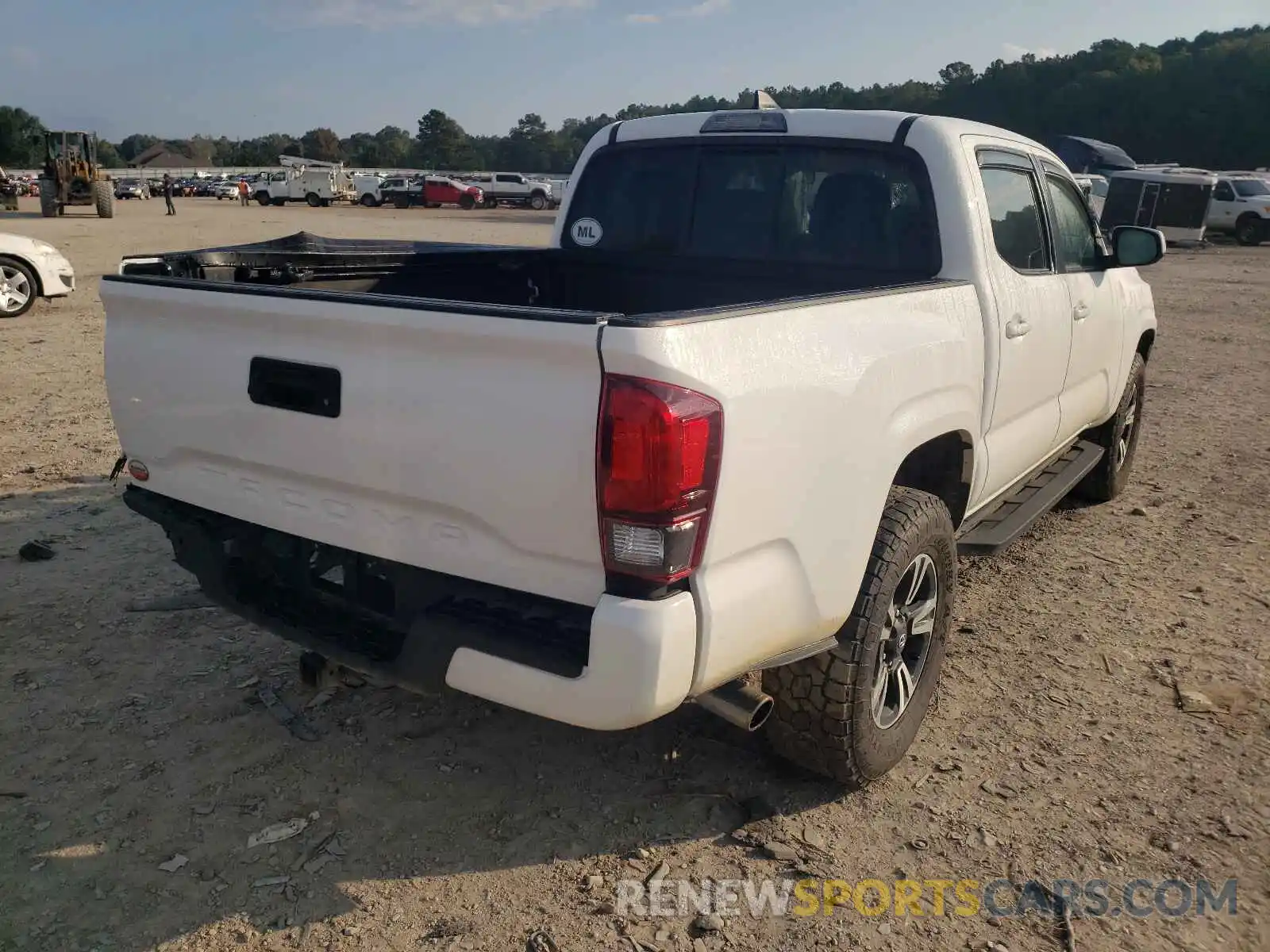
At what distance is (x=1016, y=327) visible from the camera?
3.70 metres

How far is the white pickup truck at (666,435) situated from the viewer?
85.8 inches

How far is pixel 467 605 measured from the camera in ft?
8.08

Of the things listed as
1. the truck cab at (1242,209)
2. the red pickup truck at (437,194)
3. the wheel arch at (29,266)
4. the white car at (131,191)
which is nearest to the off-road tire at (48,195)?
the red pickup truck at (437,194)

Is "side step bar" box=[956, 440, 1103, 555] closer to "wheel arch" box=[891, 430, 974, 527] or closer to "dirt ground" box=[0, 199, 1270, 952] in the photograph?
"wheel arch" box=[891, 430, 974, 527]

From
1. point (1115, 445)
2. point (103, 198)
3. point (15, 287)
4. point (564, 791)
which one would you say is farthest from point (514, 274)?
point (103, 198)

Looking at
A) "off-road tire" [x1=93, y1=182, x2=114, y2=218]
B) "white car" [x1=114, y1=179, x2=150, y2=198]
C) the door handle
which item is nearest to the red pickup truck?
"off-road tire" [x1=93, y1=182, x2=114, y2=218]

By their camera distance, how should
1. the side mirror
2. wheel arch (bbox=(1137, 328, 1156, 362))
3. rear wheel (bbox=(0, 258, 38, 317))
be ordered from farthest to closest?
1. rear wheel (bbox=(0, 258, 38, 317))
2. wheel arch (bbox=(1137, 328, 1156, 362))
3. the side mirror

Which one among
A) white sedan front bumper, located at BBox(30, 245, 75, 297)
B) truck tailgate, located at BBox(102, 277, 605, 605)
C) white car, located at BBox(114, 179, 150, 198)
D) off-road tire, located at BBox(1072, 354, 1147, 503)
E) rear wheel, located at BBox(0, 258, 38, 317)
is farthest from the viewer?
white car, located at BBox(114, 179, 150, 198)

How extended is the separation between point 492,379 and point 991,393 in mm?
2062

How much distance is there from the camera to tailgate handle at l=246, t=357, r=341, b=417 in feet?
8.28

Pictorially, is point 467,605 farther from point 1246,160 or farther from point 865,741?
point 1246,160

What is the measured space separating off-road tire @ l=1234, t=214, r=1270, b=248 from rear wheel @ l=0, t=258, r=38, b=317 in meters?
30.1

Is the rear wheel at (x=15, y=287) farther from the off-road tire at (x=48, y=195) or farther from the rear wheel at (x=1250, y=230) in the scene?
the rear wheel at (x=1250, y=230)

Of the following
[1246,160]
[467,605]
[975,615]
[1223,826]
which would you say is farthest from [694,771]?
[1246,160]
